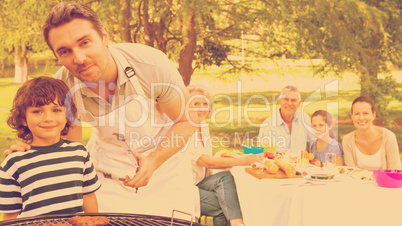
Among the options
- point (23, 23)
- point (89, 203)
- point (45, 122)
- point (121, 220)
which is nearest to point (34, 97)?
point (45, 122)

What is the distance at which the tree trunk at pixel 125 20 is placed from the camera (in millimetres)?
6281

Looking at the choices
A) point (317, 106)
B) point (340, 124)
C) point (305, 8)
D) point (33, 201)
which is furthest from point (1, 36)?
point (317, 106)

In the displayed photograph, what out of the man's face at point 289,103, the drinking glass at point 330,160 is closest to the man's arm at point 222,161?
the drinking glass at point 330,160

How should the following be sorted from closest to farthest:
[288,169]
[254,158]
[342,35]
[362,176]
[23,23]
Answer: [362,176] → [288,169] → [254,158] → [342,35] → [23,23]

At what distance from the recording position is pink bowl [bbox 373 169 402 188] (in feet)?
9.61

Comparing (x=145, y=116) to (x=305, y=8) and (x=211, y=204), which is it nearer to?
(x=211, y=204)

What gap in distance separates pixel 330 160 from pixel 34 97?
2.70m

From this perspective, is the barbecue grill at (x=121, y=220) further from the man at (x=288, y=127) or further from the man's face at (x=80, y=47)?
the man at (x=288, y=127)

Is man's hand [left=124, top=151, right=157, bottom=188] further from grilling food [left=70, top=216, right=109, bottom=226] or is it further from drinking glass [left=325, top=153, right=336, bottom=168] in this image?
drinking glass [left=325, top=153, right=336, bottom=168]

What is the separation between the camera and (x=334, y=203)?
9.37 feet

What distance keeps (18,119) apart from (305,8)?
189 inches

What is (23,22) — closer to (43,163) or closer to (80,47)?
(80,47)

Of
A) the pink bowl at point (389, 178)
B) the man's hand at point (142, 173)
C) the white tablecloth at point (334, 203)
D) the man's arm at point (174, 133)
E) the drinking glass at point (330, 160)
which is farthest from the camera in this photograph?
the drinking glass at point (330, 160)

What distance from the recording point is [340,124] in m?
11.5
